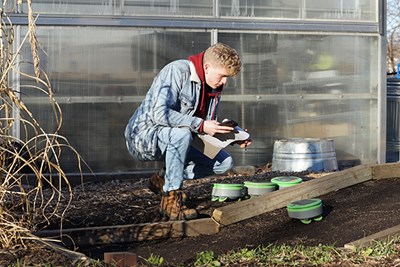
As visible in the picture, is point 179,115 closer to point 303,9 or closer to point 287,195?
point 287,195

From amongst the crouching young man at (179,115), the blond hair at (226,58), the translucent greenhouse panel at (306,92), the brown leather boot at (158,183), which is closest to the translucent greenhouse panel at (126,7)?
the translucent greenhouse panel at (306,92)

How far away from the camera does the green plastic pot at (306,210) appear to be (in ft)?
18.9

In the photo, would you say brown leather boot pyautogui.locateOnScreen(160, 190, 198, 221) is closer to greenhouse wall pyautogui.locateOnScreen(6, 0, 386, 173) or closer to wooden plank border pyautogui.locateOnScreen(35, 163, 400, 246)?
wooden plank border pyautogui.locateOnScreen(35, 163, 400, 246)

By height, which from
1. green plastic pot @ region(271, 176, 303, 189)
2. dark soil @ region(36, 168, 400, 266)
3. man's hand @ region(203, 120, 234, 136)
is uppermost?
man's hand @ region(203, 120, 234, 136)

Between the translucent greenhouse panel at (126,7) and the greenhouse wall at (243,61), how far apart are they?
0.01 m

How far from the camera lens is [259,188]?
666 centimetres

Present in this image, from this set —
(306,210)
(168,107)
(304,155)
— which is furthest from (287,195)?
(304,155)

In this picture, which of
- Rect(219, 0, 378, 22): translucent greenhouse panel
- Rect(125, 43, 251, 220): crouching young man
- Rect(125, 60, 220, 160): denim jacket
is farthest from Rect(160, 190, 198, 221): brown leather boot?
Rect(219, 0, 378, 22): translucent greenhouse panel

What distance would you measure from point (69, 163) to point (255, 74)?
268 centimetres

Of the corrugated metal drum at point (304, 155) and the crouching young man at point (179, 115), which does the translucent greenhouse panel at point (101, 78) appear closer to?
the corrugated metal drum at point (304, 155)

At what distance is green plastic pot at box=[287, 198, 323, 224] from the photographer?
577cm

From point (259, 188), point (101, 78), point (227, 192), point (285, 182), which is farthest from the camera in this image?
point (101, 78)

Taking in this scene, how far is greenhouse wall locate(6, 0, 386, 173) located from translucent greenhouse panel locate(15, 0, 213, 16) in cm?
1

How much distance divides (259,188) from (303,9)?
457 centimetres
